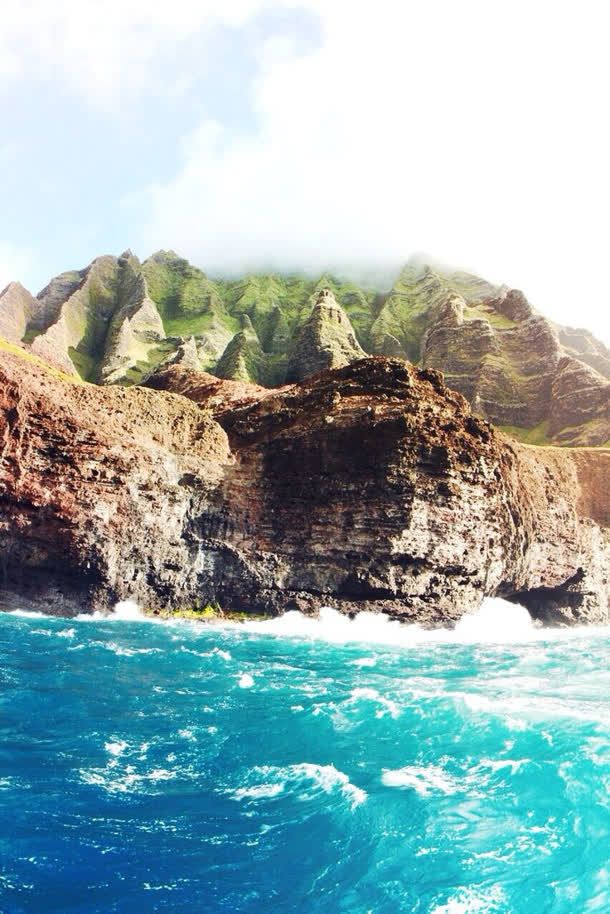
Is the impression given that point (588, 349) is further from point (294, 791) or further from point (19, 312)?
point (294, 791)

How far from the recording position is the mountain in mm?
124812

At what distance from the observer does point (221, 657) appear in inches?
1214

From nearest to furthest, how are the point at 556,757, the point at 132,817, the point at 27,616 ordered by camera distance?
the point at 132,817, the point at 556,757, the point at 27,616

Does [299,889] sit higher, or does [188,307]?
[188,307]

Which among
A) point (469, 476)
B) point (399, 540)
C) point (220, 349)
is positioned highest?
point (220, 349)

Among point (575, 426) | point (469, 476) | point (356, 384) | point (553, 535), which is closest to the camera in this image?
point (469, 476)

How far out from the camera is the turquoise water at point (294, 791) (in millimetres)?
10062

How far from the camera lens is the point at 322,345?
120875mm

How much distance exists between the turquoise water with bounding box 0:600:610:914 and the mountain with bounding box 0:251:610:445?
280 ft

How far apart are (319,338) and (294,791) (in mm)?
113236

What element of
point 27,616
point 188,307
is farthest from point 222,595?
point 188,307

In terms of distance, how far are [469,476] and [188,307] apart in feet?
476

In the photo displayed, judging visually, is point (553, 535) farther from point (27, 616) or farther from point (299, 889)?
point (299, 889)

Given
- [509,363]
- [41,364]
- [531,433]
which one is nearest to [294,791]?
[41,364]
